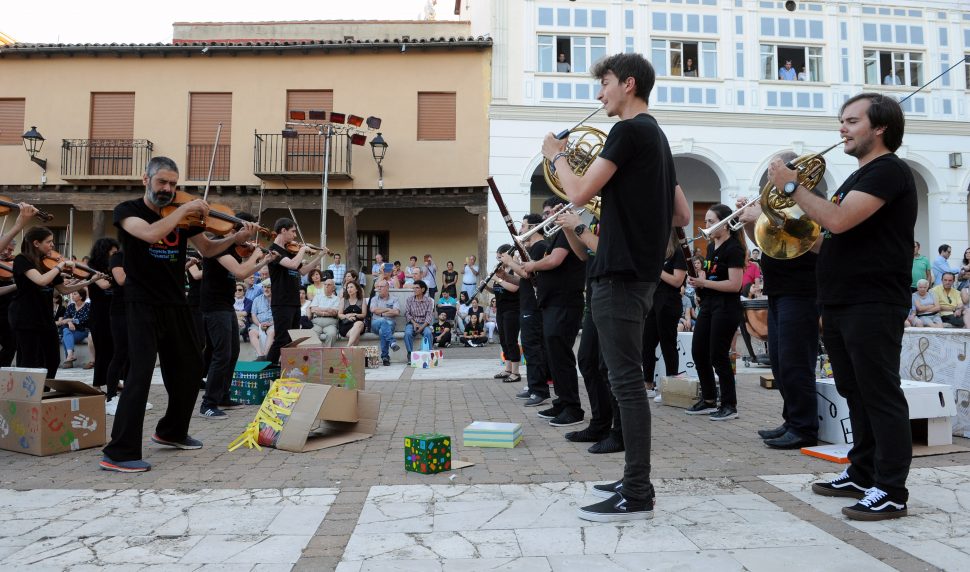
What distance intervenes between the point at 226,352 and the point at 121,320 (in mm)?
1095

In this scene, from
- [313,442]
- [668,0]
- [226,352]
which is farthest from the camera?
[668,0]

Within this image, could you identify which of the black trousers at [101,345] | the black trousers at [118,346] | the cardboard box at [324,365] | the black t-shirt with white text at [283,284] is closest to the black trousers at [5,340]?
the black trousers at [101,345]

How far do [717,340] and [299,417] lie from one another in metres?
3.42

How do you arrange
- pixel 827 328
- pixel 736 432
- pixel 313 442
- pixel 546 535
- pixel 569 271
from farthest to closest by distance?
pixel 569 271 < pixel 736 432 < pixel 313 442 < pixel 827 328 < pixel 546 535

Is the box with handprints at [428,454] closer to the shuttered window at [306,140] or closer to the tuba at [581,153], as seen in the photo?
the tuba at [581,153]

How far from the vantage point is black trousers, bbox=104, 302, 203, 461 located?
4148mm

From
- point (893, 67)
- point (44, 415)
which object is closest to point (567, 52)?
point (893, 67)

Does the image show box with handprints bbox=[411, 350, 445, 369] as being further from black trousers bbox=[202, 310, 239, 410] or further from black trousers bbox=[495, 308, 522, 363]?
black trousers bbox=[202, 310, 239, 410]

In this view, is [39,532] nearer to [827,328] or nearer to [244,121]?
[827,328]

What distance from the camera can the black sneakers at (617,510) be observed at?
113 inches

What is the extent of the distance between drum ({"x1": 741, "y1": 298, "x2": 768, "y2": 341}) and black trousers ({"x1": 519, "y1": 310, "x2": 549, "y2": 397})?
10.4 ft

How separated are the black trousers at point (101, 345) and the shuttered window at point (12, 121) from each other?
16952 millimetres

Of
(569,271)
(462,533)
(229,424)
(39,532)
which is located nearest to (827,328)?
(462,533)

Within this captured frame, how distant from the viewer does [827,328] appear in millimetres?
3293
